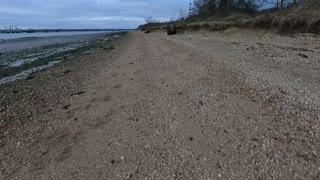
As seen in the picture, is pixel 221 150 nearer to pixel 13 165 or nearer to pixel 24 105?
pixel 13 165

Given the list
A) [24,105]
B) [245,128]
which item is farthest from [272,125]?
[24,105]

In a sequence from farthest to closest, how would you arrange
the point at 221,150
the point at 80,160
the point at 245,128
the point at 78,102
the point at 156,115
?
1. the point at 78,102
2. the point at 156,115
3. the point at 245,128
4. the point at 80,160
5. the point at 221,150

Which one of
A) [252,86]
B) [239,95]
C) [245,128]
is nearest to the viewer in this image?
[245,128]

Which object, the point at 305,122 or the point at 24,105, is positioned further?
the point at 24,105

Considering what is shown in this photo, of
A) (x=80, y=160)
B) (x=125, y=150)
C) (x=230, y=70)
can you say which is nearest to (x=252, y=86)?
(x=230, y=70)

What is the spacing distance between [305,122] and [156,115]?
2.84 metres

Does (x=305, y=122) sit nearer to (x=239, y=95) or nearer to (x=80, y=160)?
(x=239, y=95)

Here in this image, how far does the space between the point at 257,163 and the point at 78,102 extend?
564 cm

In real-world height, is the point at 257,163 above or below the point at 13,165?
above

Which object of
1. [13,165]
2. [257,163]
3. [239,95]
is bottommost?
[13,165]

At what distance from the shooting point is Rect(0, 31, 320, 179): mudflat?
4.20 metres

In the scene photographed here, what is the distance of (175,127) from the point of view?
557 centimetres

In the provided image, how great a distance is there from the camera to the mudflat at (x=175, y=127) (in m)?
4.20

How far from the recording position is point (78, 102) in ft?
27.3
